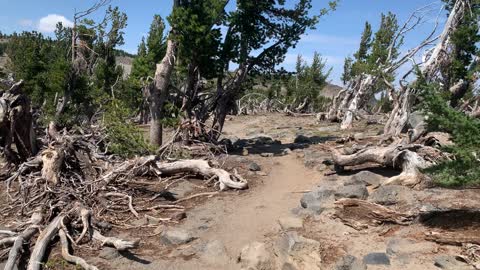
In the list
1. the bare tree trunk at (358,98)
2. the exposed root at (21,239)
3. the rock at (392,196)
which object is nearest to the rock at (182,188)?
the exposed root at (21,239)

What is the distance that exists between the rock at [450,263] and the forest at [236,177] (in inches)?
0.9

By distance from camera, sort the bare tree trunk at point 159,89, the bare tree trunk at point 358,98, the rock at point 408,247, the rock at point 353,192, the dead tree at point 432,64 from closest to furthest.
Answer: the rock at point 408,247
the rock at point 353,192
the bare tree trunk at point 159,89
the dead tree at point 432,64
the bare tree trunk at point 358,98

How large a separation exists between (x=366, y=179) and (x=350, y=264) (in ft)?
13.5

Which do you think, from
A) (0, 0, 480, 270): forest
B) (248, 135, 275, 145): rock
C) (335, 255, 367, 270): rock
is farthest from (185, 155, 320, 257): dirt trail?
(248, 135, 275, 145): rock

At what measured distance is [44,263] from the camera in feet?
21.1

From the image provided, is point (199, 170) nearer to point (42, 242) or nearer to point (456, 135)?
point (42, 242)

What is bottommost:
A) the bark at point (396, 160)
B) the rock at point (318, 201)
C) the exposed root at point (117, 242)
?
the exposed root at point (117, 242)

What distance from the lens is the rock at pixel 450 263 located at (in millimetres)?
5297

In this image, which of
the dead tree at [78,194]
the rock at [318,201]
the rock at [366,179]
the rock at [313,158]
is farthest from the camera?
the rock at [313,158]

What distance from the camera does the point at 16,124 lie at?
1025 centimetres

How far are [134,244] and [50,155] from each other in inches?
144

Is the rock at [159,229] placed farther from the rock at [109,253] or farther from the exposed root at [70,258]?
the exposed root at [70,258]

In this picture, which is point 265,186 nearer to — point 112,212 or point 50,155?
point 112,212

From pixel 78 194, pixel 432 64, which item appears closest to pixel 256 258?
pixel 78 194
